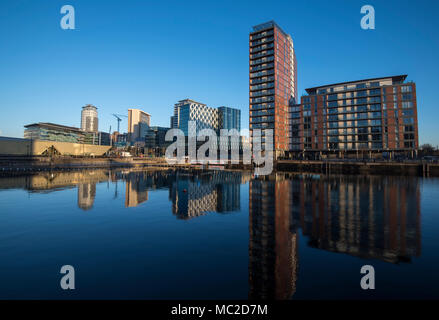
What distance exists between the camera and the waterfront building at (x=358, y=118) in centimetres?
8844

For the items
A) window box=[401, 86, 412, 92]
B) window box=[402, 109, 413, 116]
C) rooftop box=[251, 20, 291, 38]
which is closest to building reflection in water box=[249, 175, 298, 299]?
window box=[402, 109, 413, 116]

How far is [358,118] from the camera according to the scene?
9700 cm

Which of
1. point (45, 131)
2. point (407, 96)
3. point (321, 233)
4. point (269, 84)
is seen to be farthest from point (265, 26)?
point (45, 131)

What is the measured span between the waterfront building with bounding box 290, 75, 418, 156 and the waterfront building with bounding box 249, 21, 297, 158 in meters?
7.39

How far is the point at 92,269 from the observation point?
33.2ft

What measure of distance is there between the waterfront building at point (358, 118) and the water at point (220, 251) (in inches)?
3362

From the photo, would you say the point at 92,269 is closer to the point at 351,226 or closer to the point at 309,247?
the point at 309,247

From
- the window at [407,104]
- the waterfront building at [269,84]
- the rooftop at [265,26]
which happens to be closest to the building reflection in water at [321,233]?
the waterfront building at [269,84]

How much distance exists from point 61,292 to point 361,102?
386 ft

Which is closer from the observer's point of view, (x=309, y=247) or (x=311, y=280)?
(x=311, y=280)

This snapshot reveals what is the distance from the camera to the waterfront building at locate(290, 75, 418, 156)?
88.4 m

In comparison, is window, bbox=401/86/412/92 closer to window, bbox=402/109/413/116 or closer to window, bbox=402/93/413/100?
window, bbox=402/93/413/100
